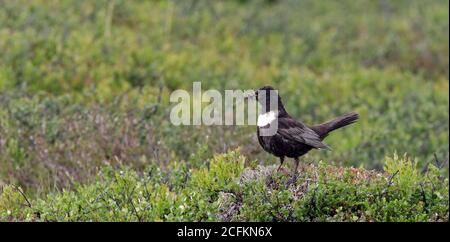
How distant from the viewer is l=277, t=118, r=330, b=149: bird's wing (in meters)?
8.58

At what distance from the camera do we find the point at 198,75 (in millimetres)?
17000

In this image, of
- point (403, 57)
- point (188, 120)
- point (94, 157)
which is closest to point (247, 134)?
point (188, 120)

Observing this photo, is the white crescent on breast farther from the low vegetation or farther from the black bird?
the low vegetation

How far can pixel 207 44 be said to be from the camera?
62.8ft

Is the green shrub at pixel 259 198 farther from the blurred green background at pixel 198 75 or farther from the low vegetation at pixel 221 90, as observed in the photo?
the blurred green background at pixel 198 75

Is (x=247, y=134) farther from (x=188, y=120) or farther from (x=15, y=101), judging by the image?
(x=15, y=101)

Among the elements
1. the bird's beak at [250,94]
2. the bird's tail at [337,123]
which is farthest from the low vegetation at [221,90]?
the bird's beak at [250,94]

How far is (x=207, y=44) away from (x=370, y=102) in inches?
152

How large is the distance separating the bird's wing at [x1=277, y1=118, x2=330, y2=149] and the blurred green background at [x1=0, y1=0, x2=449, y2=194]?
1.38 meters

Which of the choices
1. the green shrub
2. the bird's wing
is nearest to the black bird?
the bird's wing

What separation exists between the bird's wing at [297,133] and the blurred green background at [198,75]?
1378 mm

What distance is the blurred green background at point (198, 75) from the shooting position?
37.6 feet

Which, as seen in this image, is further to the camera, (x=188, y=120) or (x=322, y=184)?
(x=188, y=120)
